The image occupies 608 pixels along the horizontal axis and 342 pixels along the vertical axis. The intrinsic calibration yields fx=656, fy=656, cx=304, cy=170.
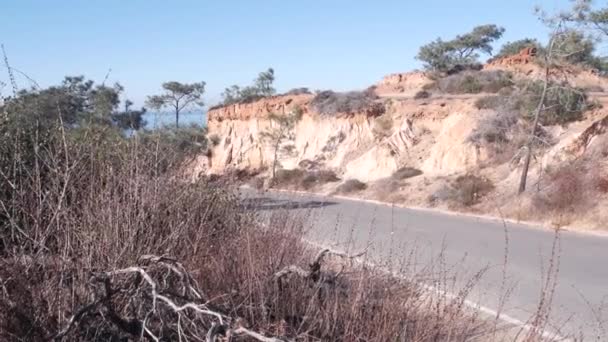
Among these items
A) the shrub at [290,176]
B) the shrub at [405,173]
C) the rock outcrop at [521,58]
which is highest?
the rock outcrop at [521,58]

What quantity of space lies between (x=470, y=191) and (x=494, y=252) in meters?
9.78

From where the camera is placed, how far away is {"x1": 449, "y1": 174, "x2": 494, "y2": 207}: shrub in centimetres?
2136

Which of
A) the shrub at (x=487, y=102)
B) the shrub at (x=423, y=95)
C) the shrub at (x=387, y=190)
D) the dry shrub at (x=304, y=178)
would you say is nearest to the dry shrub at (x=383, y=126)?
the shrub at (x=423, y=95)

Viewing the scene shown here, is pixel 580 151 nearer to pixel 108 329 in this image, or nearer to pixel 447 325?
pixel 447 325

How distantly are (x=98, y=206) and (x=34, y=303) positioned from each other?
5.00 feet

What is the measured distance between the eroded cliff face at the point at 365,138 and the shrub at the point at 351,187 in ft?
5.91

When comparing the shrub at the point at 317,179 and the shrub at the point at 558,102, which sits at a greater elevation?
the shrub at the point at 558,102

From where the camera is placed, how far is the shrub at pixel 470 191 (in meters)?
21.4

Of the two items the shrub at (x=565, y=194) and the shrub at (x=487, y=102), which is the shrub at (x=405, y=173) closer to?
the shrub at (x=487, y=102)

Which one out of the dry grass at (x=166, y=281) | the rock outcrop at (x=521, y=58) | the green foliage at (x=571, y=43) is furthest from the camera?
the rock outcrop at (x=521, y=58)

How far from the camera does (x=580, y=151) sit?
2198 centimetres

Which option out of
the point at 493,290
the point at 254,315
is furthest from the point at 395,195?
the point at 254,315

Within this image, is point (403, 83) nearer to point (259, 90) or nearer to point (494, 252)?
point (259, 90)

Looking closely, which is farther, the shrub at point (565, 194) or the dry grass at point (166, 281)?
the shrub at point (565, 194)
